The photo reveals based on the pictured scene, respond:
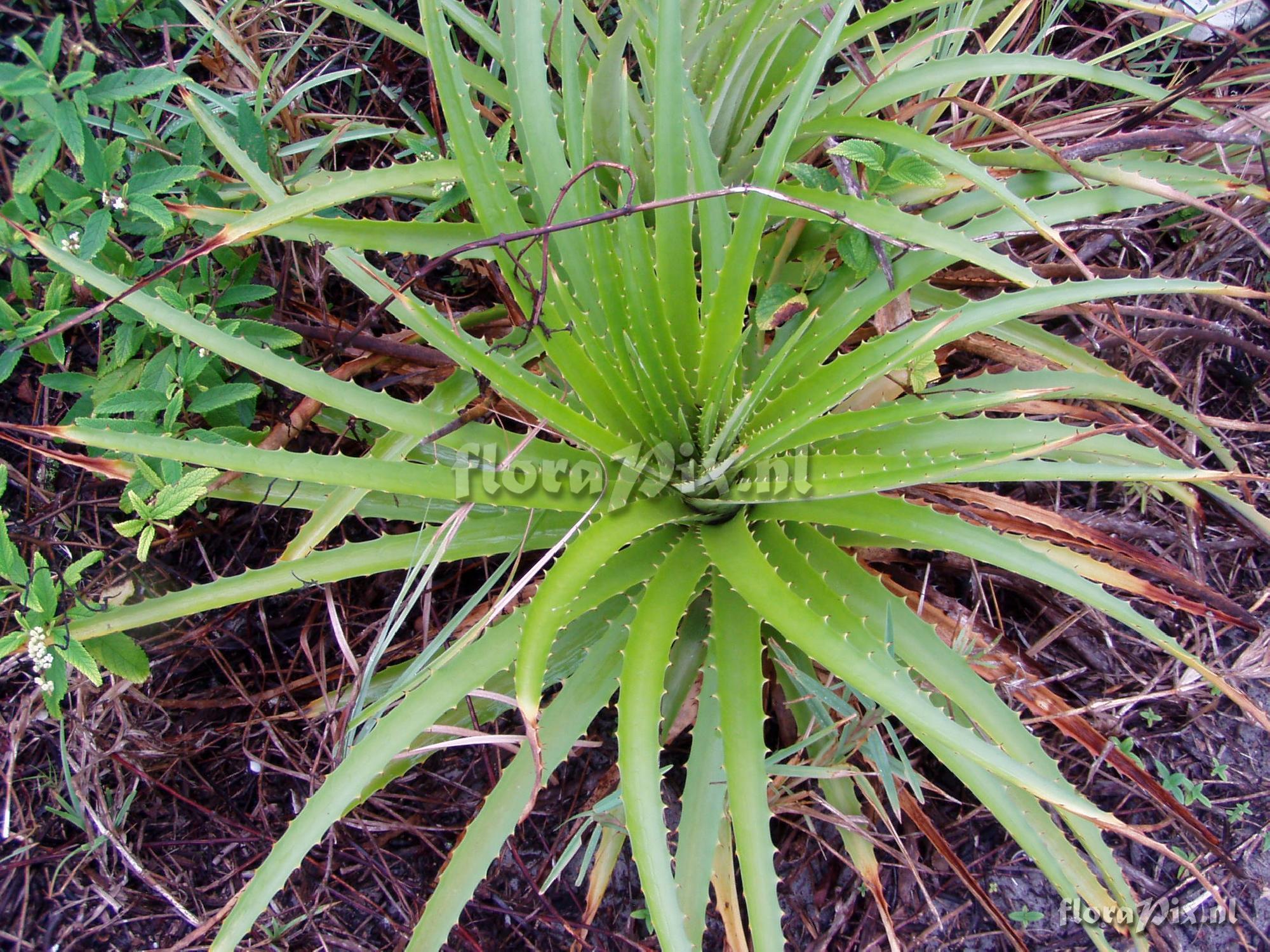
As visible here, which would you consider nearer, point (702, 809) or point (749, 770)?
point (749, 770)

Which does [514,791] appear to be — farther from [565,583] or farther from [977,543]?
[977,543]

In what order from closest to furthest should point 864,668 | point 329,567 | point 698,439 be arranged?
point 864,668, point 329,567, point 698,439

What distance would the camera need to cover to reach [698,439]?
1.29 metres

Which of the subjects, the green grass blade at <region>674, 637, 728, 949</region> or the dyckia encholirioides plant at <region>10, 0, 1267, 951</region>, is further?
the green grass blade at <region>674, 637, 728, 949</region>

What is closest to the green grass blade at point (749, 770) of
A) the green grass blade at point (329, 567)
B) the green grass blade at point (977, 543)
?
the green grass blade at point (977, 543)

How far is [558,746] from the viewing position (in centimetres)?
114

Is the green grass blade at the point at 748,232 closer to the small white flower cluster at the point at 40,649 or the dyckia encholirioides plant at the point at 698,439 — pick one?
the dyckia encholirioides plant at the point at 698,439

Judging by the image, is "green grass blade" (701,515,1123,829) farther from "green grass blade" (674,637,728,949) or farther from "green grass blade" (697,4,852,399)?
"green grass blade" (697,4,852,399)

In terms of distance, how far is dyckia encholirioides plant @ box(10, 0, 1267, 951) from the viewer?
1.00 meters

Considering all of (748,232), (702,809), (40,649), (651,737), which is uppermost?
(748,232)

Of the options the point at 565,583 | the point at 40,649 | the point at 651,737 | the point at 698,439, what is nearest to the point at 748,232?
the point at 698,439

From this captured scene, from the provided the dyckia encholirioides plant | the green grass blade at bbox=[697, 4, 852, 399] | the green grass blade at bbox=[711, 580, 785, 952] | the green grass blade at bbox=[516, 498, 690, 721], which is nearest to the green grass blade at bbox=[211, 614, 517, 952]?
the dyckia encholirioides plant

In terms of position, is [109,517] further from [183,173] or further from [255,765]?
[183,173]

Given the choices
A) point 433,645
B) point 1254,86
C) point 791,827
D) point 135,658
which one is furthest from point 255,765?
point 1254,86
